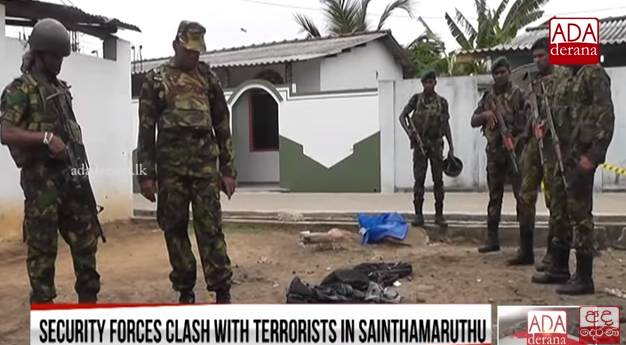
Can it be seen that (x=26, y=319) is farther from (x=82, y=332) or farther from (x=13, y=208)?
(x=13, y=208)

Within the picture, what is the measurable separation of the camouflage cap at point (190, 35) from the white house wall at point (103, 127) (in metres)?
4.37

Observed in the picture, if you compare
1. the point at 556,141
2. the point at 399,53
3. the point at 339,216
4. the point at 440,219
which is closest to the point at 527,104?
the point at 556,141

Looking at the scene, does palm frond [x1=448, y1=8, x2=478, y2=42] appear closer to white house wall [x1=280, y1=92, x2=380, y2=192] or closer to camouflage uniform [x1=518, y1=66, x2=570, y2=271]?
white house wall [x1=280, y1=92, x2=380, y2=192]

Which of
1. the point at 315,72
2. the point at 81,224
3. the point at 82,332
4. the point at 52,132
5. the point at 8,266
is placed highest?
the point at 315,72

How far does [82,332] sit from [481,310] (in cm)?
160

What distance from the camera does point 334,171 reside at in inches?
512

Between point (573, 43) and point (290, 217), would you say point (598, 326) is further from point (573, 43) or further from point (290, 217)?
point (290, 217)

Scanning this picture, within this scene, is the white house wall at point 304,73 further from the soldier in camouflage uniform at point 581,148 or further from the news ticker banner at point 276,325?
the news ticker banner at point 276,325

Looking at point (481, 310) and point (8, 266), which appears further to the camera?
point (8, 266)

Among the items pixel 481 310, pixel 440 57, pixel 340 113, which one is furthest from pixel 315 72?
pixel 481 310

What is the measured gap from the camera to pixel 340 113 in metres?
12.8

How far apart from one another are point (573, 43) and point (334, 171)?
8.32 m

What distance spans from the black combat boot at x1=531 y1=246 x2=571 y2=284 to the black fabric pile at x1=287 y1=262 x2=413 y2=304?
1.10m

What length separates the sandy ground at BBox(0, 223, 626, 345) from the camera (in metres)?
4.45
